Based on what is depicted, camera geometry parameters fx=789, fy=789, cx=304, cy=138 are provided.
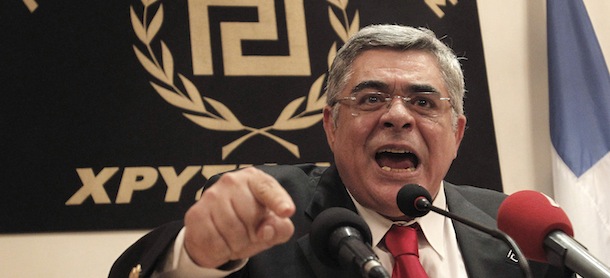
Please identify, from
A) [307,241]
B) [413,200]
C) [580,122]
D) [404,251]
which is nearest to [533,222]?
[413,200]

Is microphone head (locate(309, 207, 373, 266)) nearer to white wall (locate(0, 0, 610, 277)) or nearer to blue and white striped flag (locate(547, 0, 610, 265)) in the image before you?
blue and white striped flag (locate(547, 0, 610, 265))

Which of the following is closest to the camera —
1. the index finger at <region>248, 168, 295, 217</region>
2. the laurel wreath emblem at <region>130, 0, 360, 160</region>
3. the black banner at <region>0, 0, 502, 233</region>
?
the index finger at <region>248, 168, 295, 217</region>

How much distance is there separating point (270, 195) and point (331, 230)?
190 mm

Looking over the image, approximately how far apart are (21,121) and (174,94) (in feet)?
2.14

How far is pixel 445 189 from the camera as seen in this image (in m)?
2.77

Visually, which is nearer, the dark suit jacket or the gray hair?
the dark suit jacket

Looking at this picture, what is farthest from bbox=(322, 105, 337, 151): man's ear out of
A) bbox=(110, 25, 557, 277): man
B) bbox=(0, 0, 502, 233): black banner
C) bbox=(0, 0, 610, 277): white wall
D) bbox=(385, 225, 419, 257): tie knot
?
bbox=(0, 0, 610, 277): white wall

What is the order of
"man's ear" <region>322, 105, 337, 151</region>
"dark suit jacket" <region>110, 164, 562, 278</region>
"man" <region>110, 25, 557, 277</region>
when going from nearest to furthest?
1. "dark suit jacket" <region>110, 164, 562, 278</region>
2. "man" <region>110, 25, 557, 277</region>
3. "man's ear" <region>322, 105, 337, 151</region>

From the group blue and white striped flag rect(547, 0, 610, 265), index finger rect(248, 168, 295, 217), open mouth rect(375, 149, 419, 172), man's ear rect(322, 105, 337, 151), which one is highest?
index finger rect(248, 168, 295, 217)

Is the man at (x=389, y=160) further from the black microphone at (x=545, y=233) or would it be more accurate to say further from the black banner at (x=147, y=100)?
the black banner at (x=147, y=100)

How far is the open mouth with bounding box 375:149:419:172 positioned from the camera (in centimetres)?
247

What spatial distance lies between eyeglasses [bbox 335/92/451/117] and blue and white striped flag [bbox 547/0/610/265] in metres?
1.58

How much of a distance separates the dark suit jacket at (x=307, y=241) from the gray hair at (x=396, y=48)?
277mm

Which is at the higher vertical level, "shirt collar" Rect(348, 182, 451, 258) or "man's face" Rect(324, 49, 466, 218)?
"man's face" Rect(324, 49, 466, 218)
